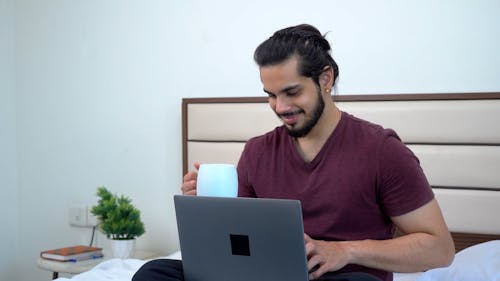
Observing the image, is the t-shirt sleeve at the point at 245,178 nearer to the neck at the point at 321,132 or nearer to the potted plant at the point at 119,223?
the neck at the point at 321,132

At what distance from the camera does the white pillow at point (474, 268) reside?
1951 millimetres

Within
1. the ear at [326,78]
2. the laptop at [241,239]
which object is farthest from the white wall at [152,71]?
the laptop at [241,239]

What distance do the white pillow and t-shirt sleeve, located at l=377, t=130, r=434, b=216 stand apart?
2.08ft

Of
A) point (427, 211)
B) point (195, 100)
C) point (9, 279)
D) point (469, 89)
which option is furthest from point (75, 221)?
point (427, 211)

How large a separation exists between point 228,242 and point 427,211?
0.48 m

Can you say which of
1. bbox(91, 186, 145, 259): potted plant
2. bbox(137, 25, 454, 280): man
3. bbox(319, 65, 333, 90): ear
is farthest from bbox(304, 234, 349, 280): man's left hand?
bbox(91, 186, 145, 259): potted plant

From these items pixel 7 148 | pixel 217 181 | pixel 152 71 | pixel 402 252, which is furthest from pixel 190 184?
pixel 7 148

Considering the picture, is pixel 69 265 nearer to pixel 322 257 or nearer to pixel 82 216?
pixel 82 216

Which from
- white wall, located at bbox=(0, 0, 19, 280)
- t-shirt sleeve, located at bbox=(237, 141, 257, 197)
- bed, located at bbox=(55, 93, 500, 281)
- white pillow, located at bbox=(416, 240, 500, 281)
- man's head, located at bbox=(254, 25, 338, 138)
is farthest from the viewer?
white wall, located at bbox=(0, 0, 19, 280)

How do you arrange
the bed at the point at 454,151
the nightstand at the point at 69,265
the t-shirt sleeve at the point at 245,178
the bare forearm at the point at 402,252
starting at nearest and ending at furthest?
the bare forearm at the point at 402,252, the t-shirt sleeve at the point at 245,178, the bed at the point at 454,151, the nightstand at the point at 69,265

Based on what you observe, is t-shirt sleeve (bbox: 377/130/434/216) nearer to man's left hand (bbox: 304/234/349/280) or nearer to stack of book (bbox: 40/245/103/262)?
man's left hand (bbox: 304/234/349/280)

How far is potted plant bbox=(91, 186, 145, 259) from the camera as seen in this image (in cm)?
271

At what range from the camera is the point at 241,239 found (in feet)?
4.11

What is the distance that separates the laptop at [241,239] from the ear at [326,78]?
1.55ft
